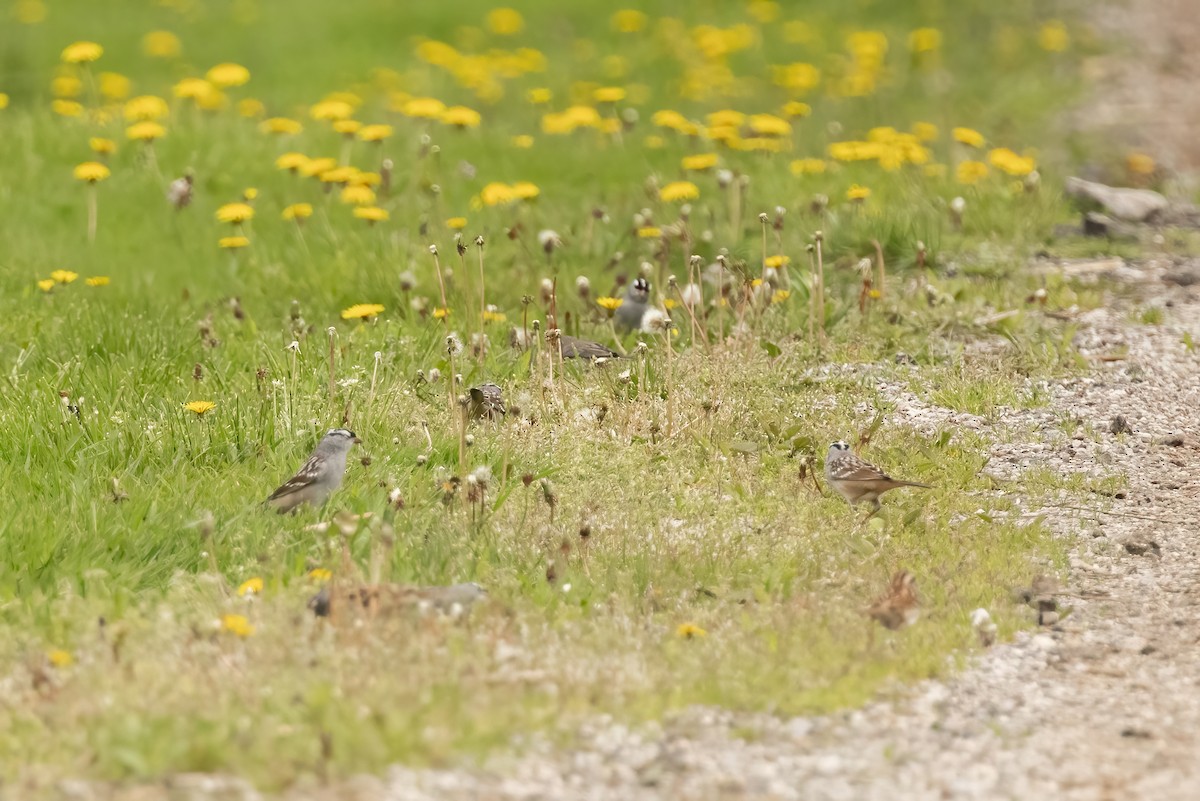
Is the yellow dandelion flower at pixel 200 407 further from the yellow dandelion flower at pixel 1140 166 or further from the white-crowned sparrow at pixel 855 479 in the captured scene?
the yellow dandelion flower at pixel 1140 166

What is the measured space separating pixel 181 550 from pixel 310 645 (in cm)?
94

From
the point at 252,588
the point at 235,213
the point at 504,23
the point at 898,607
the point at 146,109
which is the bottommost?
the point at 898,607

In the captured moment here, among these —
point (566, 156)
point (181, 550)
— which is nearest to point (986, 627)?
point (181, 550)

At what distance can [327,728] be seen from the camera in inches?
173

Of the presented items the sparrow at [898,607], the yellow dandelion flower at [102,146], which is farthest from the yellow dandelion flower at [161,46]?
the sparrow at [898,607]

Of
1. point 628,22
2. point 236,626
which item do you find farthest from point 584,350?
point 628,22

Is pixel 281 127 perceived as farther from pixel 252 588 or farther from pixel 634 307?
pixel 252 588

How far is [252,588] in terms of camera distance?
5.21 meters

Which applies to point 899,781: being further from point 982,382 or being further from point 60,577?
point 982,382

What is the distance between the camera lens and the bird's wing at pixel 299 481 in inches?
231

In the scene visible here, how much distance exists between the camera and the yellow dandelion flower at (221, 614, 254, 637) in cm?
486

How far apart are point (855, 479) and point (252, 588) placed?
7.40 feet

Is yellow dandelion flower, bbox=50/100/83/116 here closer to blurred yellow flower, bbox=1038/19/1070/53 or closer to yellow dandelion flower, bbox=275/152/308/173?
yellow dandelion flower, bbox=275/152/308/173

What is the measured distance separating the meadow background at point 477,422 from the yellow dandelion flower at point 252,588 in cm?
1
